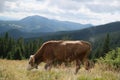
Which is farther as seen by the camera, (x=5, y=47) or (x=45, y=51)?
(x=5, y=47)

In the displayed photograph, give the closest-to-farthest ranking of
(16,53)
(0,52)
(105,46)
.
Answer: (105,46) → (16,53) → (0,52)

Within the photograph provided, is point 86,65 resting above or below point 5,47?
above

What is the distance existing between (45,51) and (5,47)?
366 feet

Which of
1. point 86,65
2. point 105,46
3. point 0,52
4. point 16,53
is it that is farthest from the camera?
point 0,52

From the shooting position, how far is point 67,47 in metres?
15.6

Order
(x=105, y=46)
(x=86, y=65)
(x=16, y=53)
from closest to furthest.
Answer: (x=86, y=65), (x=105, y=46), (x=16, y=53)

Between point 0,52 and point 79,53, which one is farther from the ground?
point 79,53

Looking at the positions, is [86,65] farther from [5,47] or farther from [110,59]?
[5,47]

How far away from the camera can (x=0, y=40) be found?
420 ft

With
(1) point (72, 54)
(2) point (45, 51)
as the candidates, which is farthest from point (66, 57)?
(2) point (45, 51)

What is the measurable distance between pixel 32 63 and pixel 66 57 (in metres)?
1.89

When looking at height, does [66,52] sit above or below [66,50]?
below

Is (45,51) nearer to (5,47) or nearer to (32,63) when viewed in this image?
(32,63)

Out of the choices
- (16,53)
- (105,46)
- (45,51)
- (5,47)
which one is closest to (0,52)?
(5,47)
